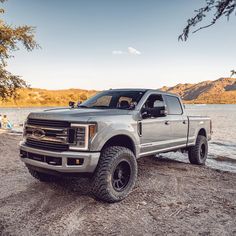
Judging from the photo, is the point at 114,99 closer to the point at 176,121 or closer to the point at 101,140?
the point at 176,121

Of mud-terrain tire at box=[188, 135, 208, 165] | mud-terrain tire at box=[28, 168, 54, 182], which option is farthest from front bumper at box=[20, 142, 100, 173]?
mud-terrain tire at box=[188, 135, 208, 165]

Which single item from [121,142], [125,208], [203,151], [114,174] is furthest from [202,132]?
[125,208]

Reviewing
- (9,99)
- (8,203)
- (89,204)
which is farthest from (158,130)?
(9,99)

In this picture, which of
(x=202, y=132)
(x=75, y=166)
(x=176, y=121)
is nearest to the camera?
(x=75, y=166)

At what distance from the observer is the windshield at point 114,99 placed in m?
5.63

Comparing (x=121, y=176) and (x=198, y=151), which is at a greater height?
(x=121, y=176)

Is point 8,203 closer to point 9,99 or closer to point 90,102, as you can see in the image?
point 90,102

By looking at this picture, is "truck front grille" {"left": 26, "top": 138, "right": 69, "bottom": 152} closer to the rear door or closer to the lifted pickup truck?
the lifted pickup truck

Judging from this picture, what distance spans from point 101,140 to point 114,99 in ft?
6.59

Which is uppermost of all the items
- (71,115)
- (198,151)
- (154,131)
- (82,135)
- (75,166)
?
(71,115)

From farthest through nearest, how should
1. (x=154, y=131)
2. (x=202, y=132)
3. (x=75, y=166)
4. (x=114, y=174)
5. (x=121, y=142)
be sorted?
(x=202, y=132) → (x=154, y=131) → (x=121, y=142) → (x=114, y=174) → (x=75, y=166)

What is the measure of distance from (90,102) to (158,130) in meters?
1.80

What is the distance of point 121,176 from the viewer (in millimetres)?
4684

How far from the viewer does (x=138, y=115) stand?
512 centimetres
